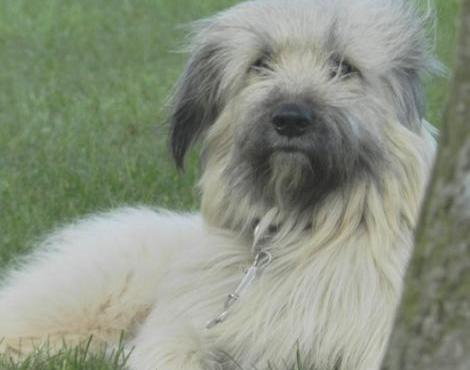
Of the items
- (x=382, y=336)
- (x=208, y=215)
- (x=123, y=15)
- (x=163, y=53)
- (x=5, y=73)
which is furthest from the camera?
(x=123, y=15)

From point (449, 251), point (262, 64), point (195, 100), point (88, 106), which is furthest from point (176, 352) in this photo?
point (88, 106)

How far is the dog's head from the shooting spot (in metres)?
5.20

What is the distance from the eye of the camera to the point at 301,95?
527 centimetres

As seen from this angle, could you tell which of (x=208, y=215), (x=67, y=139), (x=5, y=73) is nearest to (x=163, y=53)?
(x=5, y=73)

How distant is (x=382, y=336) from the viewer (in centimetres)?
526

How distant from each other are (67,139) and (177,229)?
329 cm

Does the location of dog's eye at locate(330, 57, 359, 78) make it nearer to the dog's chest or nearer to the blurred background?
the blurred background

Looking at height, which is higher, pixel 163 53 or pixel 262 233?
pixel 262 233

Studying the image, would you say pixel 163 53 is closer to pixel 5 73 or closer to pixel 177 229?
pixel 5 73

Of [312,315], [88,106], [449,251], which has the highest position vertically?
[449,251]

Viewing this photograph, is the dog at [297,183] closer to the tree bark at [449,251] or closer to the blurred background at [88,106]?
the blurred background at [88,106]

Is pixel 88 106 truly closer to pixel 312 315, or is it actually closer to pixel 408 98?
pixel 408 98

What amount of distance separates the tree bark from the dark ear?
9.16 ft

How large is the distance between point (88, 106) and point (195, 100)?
5115mm
